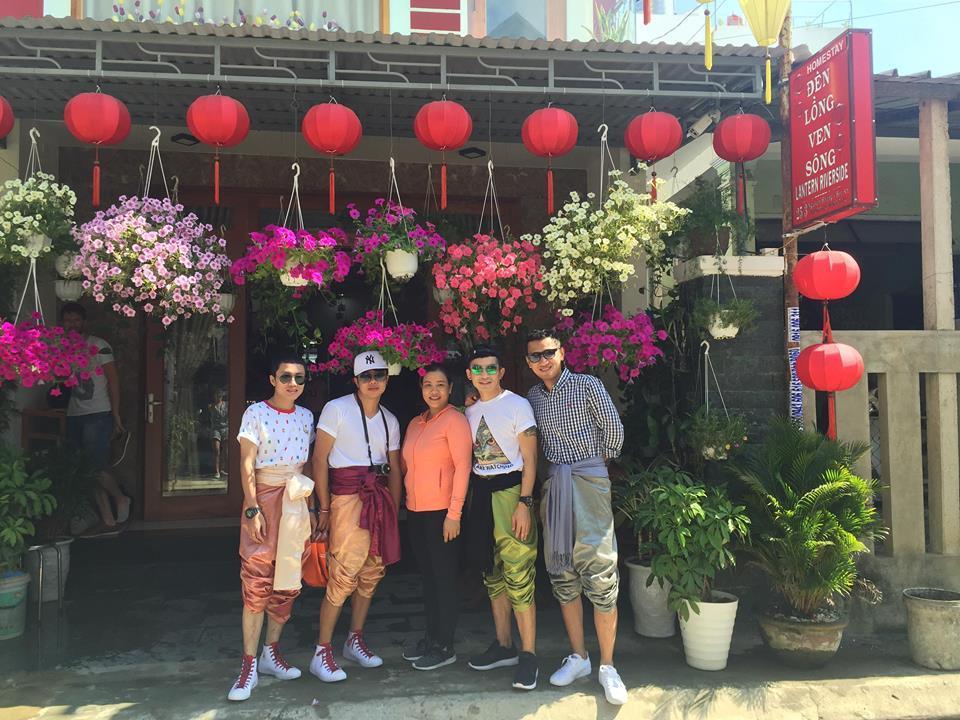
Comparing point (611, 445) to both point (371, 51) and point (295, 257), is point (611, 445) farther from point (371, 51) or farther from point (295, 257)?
point (371, 51)

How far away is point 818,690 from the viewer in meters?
4.14

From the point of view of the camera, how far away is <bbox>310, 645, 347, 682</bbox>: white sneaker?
13.1 ft

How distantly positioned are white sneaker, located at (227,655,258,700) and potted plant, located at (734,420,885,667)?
308 centimetres

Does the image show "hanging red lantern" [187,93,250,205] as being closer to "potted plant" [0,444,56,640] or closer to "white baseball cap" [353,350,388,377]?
"white baseball cap" [353,350,388,377]

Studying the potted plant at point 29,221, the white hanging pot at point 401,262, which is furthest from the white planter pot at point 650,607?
the potted plant at point 29,221

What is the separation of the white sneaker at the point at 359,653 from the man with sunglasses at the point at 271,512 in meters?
0.53

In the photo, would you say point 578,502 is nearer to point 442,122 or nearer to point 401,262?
point 401,262

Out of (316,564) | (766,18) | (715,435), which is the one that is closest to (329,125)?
(316,564)

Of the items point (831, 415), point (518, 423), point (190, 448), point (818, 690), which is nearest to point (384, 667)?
point (518, 423)

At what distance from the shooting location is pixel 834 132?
181 inches

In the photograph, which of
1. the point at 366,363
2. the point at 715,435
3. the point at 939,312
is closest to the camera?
the point at 366,363

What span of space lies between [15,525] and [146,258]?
191cm

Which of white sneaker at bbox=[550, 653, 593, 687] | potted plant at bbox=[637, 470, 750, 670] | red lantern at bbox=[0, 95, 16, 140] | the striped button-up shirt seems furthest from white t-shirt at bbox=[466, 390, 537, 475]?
red lantern at bbox=[0, 95, 16, 140]

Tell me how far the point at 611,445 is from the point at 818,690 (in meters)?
1.88
